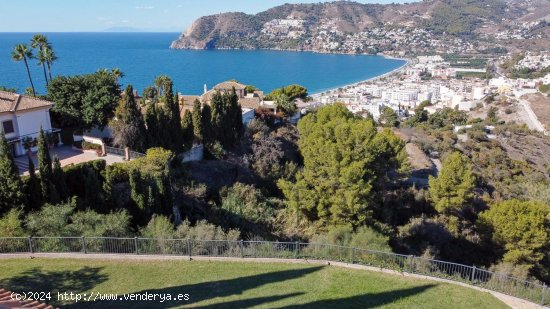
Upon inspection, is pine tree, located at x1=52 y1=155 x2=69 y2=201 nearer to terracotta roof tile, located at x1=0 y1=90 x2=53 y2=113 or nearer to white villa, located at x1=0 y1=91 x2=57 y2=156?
white villa, located at x1=0 y1=91 x2=57 y2=156

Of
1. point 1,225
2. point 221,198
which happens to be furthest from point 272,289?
point 221,198

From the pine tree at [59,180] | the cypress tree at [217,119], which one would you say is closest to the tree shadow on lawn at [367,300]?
the pine tree at [59,180]

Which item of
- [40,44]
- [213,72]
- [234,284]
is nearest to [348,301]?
[234,284]

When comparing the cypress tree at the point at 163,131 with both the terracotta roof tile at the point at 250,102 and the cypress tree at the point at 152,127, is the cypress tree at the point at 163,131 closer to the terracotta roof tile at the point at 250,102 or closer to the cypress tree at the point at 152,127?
the cypress tree at the point at 152,127

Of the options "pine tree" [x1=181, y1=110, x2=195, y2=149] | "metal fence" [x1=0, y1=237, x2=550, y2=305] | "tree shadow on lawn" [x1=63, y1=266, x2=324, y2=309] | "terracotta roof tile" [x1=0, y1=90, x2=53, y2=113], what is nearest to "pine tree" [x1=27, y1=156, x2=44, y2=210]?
"metal fence" [x1=0, y1=237, x2=550, y2=305]

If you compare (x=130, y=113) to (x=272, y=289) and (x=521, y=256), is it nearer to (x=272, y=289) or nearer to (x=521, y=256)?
(x=272, y=289)

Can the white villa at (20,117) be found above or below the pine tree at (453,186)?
above
